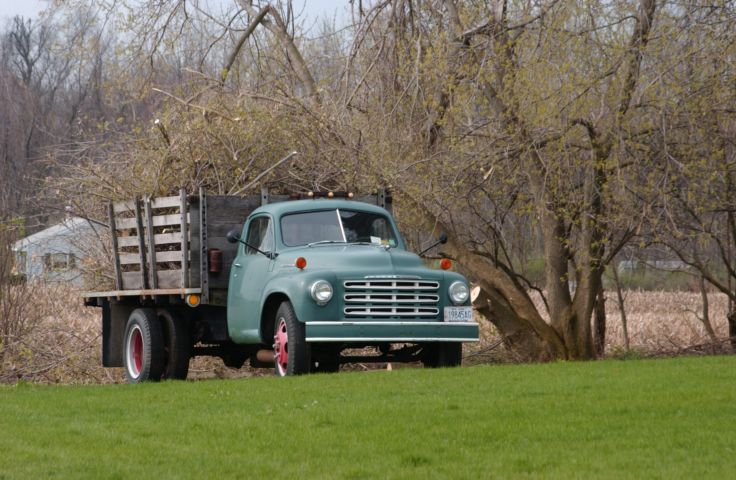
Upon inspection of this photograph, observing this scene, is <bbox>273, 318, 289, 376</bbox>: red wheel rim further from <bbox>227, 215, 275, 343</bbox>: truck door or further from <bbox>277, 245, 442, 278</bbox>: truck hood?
<bbox>277, 245, 442, 278</bbox>: truck hood

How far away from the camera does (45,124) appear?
5950 cm

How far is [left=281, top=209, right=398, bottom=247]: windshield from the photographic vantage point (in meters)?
15.2

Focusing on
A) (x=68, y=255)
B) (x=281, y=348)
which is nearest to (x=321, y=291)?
(x=281, y=348)

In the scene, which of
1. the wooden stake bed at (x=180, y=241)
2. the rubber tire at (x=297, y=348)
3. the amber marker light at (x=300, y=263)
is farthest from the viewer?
the wooden stake bed at (x=180, y=241)

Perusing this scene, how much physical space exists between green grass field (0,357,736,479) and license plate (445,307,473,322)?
1075 millimetres

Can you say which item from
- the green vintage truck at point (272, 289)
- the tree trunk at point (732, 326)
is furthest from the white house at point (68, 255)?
the tree trunk at point (732, 326)

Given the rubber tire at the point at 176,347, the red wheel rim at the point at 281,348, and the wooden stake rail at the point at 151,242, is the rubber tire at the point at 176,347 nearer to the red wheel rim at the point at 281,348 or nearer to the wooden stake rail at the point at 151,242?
the wooden stake rail at the point at 151,242

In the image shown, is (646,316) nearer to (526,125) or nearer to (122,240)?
(526,125)

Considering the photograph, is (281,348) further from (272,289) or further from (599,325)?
(599,325)

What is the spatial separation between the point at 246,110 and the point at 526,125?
3.96 metres

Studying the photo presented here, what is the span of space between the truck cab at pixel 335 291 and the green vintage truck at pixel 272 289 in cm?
1

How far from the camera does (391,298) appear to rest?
14.1 m

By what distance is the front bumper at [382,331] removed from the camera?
13.7 metres

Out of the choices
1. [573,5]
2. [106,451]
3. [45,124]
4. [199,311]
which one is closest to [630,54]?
[573,5]
